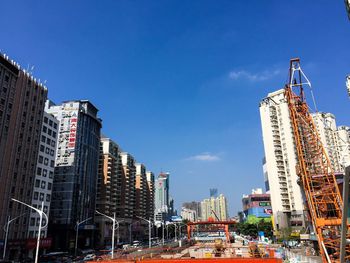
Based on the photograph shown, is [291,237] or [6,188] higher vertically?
[6,188]

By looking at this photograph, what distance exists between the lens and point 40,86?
97125 mm

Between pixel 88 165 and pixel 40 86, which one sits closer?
pixel 40 86

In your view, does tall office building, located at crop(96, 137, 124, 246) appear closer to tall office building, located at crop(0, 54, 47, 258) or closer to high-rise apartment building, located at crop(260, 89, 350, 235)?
tall office building, located at crop(0, 54, 47, 258)

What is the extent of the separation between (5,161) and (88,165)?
174 ft

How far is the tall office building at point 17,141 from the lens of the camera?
80.8 meters

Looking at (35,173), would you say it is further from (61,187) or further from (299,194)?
(299,194)

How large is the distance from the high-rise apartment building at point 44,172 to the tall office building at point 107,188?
5052 centimetres

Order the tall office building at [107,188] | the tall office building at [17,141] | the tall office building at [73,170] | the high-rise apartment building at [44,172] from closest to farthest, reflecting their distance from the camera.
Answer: the tall office building at [17,141], the high-rise apartment building at [44,172], the tall office building at [73,170], the tall office building at [107,188]

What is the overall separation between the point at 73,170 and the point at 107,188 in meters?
36.9

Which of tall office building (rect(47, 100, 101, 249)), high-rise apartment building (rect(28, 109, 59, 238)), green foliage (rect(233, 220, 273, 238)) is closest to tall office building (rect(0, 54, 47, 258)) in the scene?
high-rise apartment building (rect(28, 109, 59, 238))

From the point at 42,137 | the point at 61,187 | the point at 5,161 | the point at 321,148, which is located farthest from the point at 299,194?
the point at 5,161

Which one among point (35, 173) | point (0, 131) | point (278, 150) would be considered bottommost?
point (35, 173)

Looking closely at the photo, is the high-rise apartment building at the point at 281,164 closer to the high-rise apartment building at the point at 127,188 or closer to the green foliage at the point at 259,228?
the green foliage at the point at 259,228

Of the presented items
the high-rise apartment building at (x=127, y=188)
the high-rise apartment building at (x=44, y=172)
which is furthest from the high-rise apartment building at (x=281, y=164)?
the high-rise apartment building at (x=44, y=172)
